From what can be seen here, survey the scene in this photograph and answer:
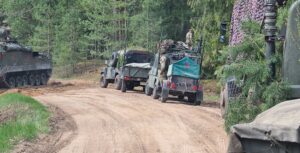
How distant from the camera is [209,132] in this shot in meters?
13.2

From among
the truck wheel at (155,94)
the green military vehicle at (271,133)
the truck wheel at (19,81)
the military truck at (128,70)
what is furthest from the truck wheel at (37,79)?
the green military vehicle at (271,133)

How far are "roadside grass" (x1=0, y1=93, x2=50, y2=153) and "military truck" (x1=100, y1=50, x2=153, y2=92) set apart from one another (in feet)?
25.2

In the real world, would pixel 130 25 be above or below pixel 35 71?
above

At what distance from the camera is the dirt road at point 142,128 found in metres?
11.1

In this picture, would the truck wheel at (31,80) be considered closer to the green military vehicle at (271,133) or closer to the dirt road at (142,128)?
the dirt road at (142,128)

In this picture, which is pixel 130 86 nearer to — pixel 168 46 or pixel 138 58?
pixel 138 58

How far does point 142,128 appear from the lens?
13695 millimetres

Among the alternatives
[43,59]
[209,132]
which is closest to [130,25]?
[43,59]

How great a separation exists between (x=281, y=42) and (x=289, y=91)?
5.24 feet

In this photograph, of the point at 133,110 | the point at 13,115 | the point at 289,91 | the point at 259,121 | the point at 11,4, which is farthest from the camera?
the point at 11,4

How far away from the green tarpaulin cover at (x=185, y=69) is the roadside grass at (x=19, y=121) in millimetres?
5300

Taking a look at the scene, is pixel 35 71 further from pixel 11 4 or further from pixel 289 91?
pixel 289 91

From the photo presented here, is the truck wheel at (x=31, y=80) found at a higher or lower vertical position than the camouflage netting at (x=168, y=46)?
lower

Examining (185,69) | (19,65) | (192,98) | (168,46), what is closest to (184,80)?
(185,69)
